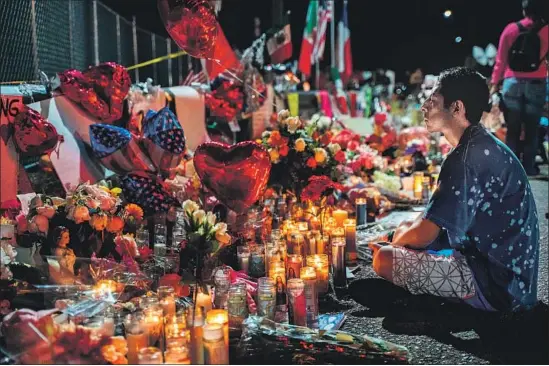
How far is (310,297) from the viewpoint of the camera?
368 centimetres

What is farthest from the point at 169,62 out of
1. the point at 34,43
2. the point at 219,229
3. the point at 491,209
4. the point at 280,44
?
the point at 491,209

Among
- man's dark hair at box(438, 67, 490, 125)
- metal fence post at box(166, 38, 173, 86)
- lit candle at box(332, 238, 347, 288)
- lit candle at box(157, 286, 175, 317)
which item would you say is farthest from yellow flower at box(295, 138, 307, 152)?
metal fence post at box(166, 38, 173, 86)

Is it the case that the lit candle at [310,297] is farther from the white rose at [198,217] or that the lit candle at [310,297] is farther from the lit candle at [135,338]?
the lit candle at [135,338]

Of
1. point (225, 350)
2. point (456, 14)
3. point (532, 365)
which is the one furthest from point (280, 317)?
point (456, 14)

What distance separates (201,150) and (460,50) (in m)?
38.0

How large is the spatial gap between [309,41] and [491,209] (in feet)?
36.6

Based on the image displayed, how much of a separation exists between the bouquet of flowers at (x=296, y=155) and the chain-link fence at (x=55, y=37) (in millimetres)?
2298

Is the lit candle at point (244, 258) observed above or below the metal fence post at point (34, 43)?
below

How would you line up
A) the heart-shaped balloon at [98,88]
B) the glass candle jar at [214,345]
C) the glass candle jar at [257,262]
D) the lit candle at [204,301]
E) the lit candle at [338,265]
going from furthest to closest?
1. the heart-shaped balloon at [98,88]
2. the lit candle at [338,265]
3. the glass candle jar at [257,262]
4. the lit candle at [204,301]
5. the glass candle jar at [214,345]

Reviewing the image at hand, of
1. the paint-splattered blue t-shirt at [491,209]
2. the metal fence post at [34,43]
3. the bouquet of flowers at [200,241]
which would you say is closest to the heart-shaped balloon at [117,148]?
the bouquet of flowers at [200,241]

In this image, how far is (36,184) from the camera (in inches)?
201

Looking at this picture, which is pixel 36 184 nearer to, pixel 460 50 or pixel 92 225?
pixel 92 225

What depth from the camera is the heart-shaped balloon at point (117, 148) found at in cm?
505

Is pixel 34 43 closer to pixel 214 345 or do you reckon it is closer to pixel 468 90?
pixel 468 90
